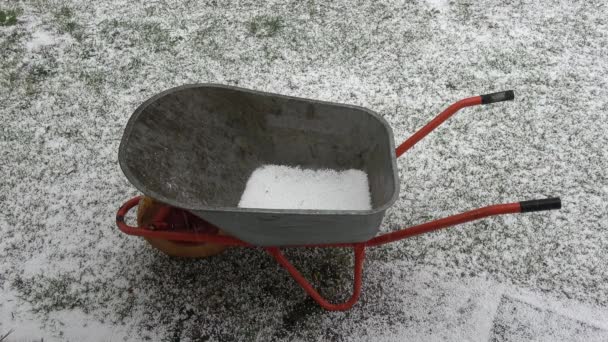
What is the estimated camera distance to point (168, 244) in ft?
7.20

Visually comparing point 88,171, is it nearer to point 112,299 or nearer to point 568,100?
point 112,299

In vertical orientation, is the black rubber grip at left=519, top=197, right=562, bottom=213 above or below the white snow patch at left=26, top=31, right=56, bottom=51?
above

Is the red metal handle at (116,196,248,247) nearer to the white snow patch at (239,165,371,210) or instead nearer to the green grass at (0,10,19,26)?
the white snow patch at (239,165,371,210)

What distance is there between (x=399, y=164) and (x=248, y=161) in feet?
3.35

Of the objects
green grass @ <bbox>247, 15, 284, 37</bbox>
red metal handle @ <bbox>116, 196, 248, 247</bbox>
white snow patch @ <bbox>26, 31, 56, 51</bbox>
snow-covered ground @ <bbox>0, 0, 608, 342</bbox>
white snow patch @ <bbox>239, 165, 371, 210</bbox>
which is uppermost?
white snow patch @ <bbox>26, 31, 56, 51</bbox>

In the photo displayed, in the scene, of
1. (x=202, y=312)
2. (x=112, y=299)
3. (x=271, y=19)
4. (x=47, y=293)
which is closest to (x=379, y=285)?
(x=202, y=312)

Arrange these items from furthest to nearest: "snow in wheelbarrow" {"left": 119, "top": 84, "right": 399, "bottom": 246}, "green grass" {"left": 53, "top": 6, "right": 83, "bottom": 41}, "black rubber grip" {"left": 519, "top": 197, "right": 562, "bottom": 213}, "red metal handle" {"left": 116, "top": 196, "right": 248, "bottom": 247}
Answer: "green grass" {"left": 53, "top": 6, "right": 83, "bottom": 41}
"red metal handle" {"left": 116, "top": 196, "right": 248, "bottom": 247}
"snow in wheelbarrow" {"left": 119, "top": 84, "right": 399, "bottom": 246}
"black rubber grip" {"left": 519, "top": 197, "right": 562, "bottom": 213}

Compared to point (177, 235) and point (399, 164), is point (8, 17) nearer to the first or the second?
point (177, 235)

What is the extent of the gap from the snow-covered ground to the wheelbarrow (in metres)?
0.33

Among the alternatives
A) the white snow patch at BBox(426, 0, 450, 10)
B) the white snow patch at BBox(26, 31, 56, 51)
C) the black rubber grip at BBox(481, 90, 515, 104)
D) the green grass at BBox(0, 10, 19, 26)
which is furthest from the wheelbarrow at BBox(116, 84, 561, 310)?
the green grass at BBox(0, 10, 19, 26)

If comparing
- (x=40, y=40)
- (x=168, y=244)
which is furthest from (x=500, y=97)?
(x=40, y=40)

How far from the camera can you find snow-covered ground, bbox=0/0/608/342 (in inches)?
86.3

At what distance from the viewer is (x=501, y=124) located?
298 centimetres

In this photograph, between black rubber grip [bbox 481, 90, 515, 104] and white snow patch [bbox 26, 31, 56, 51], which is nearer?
black rubber grip [bbox 481, 90, 515, 104]
